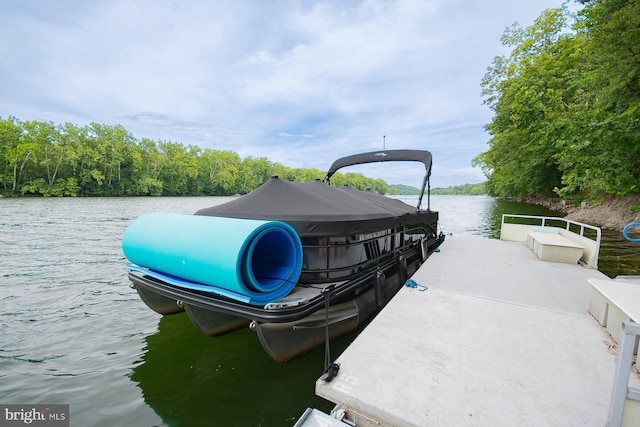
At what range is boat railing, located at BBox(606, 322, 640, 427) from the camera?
146 centimetres

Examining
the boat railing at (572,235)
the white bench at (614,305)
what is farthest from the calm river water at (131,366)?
the boat railing at (572,235)

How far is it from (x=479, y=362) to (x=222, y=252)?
8.18 ft

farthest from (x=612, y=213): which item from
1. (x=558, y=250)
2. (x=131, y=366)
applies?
(x=131, y=366)

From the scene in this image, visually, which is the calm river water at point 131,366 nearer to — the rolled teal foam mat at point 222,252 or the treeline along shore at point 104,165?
the rolled teal foam mat at point 222,252

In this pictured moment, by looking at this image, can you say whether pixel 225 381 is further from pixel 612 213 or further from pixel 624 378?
pixel 612 213

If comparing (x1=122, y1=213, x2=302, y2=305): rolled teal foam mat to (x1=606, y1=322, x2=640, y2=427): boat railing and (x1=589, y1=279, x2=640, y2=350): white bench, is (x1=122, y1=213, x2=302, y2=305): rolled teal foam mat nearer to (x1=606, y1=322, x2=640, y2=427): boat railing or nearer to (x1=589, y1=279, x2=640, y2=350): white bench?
(x1=606, y1=322, x2=640, y2=427): boat railing

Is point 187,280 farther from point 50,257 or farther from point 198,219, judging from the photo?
point 50,257

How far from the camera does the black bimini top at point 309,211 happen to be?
135 inches

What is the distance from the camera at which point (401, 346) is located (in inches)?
107

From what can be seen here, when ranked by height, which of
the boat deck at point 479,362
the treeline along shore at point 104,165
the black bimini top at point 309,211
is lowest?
the boat deck at point 479,362

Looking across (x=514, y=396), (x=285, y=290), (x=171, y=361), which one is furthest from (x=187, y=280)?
(x=514, y=396)

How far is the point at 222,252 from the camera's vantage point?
2.72m

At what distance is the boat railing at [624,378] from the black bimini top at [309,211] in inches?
94.2

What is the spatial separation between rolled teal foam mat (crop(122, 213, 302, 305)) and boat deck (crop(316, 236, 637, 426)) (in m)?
1.10
